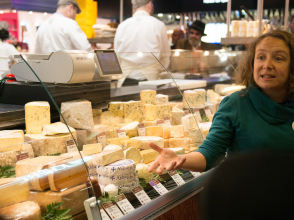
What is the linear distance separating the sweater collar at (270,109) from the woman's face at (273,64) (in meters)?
0.05

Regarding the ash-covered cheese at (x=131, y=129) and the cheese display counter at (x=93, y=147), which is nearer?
the cheese display counter at (x=93, y=147)

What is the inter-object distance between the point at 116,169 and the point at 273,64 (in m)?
0.90

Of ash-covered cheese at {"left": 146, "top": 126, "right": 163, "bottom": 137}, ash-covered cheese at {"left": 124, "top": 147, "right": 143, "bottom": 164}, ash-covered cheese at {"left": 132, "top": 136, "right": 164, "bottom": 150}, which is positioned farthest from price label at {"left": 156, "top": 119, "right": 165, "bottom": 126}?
ash-covered cheese at {"left": 124, "top": 147, "right": 143, "bottom": 164}

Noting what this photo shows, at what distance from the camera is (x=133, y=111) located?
2387mm

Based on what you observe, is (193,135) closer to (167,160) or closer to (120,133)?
(120,133)

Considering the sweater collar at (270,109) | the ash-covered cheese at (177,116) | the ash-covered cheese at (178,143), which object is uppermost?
the sweater collar at (270,109)

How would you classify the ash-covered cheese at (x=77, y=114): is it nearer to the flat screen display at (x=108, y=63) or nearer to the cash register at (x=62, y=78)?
the cash register at (x=62, y=78)

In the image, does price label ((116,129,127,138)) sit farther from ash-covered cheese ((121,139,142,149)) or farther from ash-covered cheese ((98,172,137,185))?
ash-covered cheese ((98,172,137,185))

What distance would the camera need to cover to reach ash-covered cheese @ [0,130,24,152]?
1.57 m

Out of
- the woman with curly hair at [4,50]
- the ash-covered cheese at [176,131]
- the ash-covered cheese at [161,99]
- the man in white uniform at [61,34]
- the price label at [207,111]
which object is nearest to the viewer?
the ash-covered cheese at [176,131]

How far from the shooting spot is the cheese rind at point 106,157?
A: 5.41 feet

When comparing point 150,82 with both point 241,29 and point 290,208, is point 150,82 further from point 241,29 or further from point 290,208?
point 290,208

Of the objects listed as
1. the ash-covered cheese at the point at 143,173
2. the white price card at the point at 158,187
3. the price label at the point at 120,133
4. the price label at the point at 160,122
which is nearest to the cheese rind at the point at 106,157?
the ash-covered cheese at the point at 143,173

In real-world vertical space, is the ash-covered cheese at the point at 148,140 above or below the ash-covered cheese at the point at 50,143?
below
